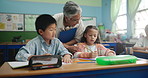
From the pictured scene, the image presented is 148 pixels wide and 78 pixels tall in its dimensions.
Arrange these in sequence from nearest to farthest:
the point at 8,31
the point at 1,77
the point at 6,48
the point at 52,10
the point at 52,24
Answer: the point at 1,77, the point at 52,24, the point at 6,48, the point at 8,31, the point at 52,10

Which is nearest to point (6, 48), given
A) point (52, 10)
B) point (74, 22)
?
point (52, 10)

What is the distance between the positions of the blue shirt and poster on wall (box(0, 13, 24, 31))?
4.27 m

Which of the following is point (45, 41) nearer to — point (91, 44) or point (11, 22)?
point (91, 44)

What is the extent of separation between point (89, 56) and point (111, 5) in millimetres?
5082

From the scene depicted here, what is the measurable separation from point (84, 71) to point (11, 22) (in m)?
5.02

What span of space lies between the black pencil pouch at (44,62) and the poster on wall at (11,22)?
4797mm

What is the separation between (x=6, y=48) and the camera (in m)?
3.84

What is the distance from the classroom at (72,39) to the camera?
34.1 inches

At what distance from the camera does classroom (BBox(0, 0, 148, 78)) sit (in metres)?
0.87

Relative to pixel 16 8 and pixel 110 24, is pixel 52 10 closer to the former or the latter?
pixel 16 8

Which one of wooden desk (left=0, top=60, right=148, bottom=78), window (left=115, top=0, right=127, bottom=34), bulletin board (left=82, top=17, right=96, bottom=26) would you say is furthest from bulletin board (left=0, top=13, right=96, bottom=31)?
wooden desk (left=0, top=60, right=148, bottom=78)

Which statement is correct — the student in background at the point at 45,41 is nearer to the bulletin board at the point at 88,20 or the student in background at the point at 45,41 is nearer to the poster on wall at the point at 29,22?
→ the poster on wall at the point at 29,22

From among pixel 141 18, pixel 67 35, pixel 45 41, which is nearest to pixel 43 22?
pixel 45 41

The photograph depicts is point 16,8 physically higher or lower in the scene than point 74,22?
higher
